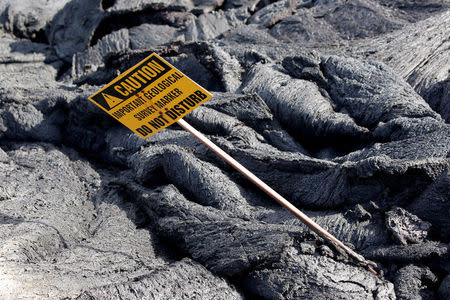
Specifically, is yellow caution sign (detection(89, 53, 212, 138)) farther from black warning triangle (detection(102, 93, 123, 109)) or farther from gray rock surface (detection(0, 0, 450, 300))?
gray rock surface (detection(0, 0, 450, 300))

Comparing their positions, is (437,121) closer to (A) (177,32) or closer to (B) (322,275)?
(B) (322,275)

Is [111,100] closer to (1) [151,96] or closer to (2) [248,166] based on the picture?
(1) [151,96]

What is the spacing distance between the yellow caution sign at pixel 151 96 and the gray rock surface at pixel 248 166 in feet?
2.30

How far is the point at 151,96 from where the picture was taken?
13.2ft

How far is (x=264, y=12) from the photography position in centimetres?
763

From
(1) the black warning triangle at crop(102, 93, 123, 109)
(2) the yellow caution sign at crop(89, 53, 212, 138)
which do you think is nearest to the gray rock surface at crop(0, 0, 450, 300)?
(2) the yellow caution sign at crop(89, 53, 212, 138)

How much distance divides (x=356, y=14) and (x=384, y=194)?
131 inches

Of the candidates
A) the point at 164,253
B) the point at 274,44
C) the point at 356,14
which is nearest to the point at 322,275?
the point at 164,253

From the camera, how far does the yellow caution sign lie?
3953 mm

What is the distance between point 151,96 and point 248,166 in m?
1.09

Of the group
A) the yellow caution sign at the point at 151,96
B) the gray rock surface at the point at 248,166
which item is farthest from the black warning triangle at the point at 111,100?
the gray rock surface at the point at 248,166

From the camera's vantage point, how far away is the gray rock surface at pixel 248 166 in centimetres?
392

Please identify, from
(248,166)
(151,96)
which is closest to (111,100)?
(151,96)

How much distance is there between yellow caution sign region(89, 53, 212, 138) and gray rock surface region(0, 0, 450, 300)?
2.30 feet
